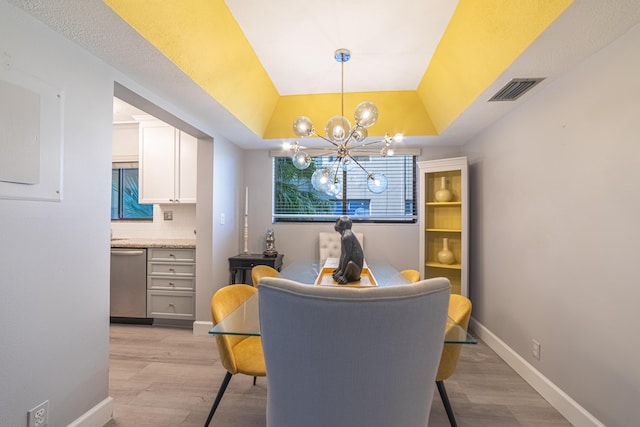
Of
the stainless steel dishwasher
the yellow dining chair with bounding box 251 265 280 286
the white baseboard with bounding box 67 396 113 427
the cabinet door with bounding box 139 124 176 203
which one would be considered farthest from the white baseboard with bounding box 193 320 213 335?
the cabinet door with bounding box 139 124 176 203

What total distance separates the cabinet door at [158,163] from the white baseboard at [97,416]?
91.1 inches

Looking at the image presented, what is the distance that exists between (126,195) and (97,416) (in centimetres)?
311

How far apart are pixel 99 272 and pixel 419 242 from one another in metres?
3.34

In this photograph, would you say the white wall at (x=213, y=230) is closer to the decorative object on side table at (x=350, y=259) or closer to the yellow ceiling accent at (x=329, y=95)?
the yellow ceiling accent at (x=329, y=95)

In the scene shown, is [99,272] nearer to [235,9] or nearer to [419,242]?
[235,9]

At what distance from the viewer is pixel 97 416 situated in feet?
5.79

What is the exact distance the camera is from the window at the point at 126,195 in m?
4.10

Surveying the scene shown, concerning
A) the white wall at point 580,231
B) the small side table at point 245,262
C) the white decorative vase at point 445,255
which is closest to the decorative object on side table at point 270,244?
the small side table at point 245,262

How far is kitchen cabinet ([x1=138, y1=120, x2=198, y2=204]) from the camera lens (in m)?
3.62

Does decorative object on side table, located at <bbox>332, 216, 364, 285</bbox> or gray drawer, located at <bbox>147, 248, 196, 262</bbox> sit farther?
gray drawer, located at <bbox>147, 248, 196, 262</bbox>

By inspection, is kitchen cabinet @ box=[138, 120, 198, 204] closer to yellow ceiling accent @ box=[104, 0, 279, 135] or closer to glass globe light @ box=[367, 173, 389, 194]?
yellow ceiling accent @ box=[104, 0, 279, 135]

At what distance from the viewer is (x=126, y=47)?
169cm

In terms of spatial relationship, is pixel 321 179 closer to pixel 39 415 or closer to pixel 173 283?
pixel 39 415

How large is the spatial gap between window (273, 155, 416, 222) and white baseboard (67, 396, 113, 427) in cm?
269
